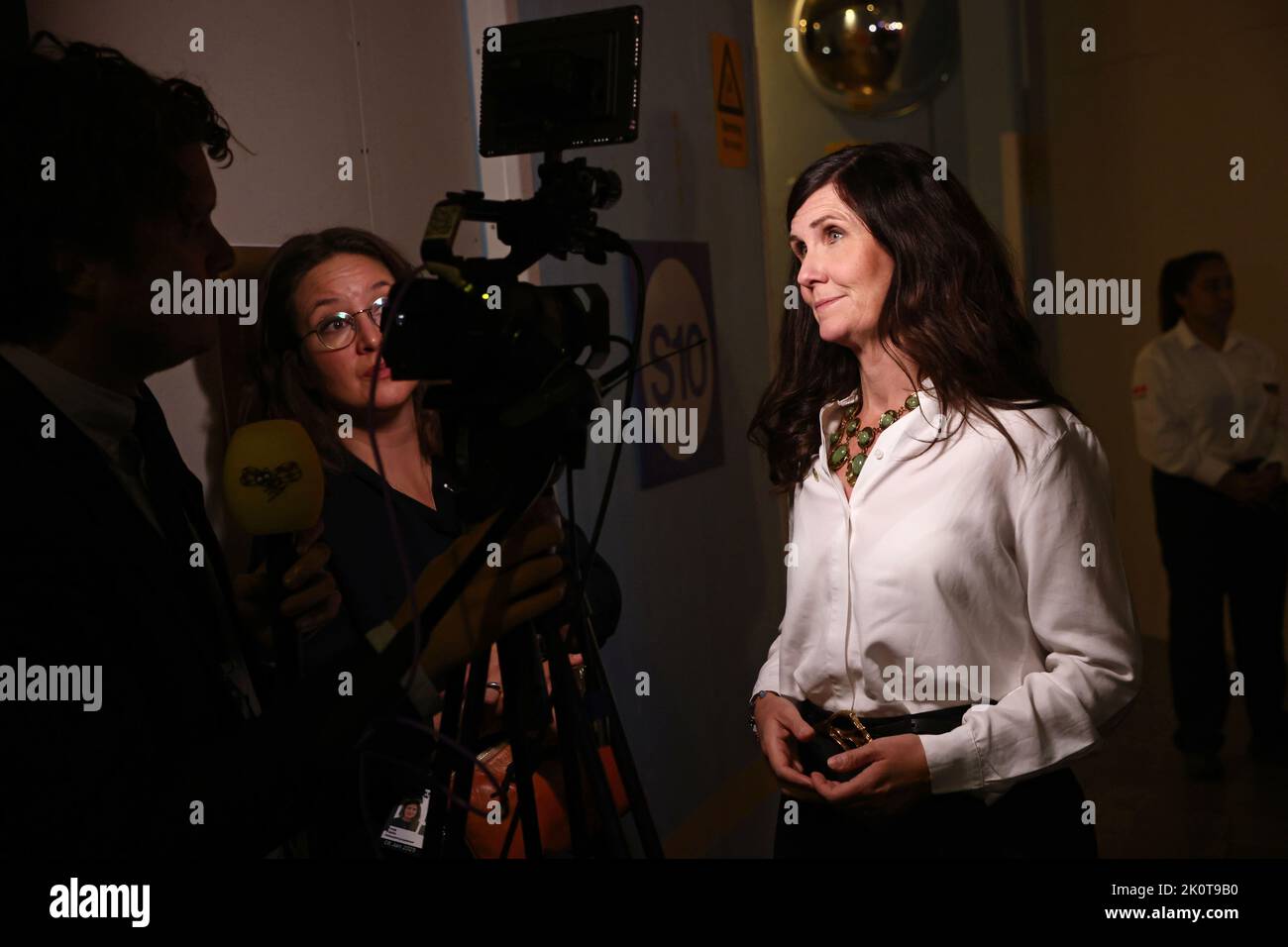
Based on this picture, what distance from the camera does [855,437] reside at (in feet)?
4.50

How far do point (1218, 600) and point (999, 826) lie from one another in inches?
70.0

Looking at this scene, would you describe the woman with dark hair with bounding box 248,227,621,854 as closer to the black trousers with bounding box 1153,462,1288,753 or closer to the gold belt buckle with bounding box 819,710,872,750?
the gold belt buckle with bounding box 819,710,872,750

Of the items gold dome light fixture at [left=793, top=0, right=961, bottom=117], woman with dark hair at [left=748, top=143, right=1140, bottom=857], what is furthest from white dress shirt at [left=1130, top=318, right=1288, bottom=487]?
woman with dark hair at [left=748, top=143, right=1140, bottom=857]

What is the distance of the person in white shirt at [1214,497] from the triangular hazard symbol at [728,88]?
1.15 m

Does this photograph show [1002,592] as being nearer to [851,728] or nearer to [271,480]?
[851,728]

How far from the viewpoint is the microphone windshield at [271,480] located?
43.2 inches

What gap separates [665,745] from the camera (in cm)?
234

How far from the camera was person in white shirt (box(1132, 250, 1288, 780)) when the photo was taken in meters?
2.48

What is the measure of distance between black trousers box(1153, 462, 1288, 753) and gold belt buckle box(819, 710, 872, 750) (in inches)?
67.0
